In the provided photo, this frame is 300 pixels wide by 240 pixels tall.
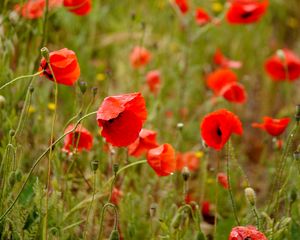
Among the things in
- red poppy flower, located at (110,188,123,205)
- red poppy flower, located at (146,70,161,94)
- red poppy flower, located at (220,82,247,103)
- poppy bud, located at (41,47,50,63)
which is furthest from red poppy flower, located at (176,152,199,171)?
poppy bud, located at (41,47,50,63)

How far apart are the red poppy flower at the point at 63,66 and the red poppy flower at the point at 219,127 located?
37 cm

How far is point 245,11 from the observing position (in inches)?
105

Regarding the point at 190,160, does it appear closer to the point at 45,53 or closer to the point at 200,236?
the point at 200,236

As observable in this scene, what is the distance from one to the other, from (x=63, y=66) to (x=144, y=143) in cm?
43

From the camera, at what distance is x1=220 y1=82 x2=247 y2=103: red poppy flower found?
2.42 metres

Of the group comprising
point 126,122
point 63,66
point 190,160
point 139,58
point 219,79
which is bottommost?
point 190,160

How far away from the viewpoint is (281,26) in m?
4.20

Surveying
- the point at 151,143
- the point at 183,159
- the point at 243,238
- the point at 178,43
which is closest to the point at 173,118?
the point at 183,159

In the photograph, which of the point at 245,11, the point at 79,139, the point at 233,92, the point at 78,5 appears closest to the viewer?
the point at 79,139

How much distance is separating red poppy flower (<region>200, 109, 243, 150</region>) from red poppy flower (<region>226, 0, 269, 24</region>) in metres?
0.99

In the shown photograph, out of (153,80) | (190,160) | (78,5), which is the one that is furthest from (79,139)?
(153,80)

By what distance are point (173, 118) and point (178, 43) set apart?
66cm

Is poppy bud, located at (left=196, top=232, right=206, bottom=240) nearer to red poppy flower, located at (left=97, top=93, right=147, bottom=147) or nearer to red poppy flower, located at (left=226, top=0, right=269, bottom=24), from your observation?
red poppy flower, located at (left=97, top=93, right=147, bottom=147)

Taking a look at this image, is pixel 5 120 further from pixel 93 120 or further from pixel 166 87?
pixel 166 87
